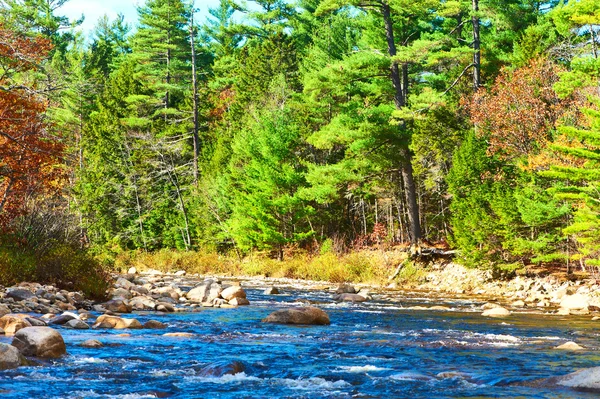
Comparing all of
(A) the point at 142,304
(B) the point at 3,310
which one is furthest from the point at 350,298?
(B) the point at 3,310

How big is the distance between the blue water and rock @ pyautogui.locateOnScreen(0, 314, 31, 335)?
2.18 feet

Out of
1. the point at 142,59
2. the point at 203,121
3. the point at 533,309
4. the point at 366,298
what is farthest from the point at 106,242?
the point at 533,309

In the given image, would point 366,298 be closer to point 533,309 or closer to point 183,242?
point 533,309

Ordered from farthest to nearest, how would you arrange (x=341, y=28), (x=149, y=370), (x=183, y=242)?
(x=183, y=242), (x=341, y=28), (x=149, y=370)

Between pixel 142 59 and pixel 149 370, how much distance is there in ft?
155

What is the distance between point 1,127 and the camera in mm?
17266

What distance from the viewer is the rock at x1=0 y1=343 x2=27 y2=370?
330 inches

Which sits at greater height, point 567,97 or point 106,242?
point 567,97

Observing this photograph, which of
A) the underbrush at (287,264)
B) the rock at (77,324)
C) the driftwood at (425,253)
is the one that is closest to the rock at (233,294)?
the rock at (77,324)

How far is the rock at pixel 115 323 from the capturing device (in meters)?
12.7

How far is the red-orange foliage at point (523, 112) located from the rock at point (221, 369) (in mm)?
15980

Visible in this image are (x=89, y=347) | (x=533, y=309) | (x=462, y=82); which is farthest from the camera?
(x=462, y=82)

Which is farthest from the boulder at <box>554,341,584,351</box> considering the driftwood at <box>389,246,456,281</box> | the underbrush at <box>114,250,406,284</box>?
the driftwood at <box>389,246,456,281</box>

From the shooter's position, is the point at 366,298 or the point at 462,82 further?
the point at 462,82
